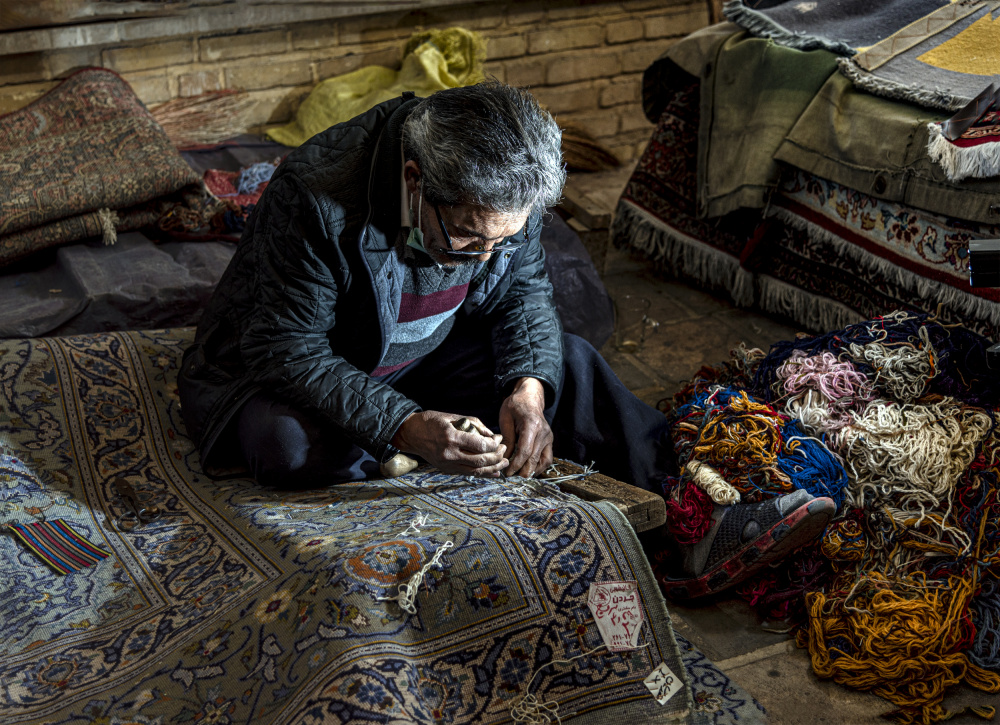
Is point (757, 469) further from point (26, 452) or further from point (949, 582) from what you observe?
point (26, 452)

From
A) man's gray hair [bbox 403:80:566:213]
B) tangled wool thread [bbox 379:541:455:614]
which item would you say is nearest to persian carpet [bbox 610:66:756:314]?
man's gray hair [bbox 403:80:566:213]

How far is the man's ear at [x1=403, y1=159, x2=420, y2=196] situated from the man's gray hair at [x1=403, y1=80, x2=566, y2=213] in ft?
0.06

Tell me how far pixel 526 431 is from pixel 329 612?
0.68 metres

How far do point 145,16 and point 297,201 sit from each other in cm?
257

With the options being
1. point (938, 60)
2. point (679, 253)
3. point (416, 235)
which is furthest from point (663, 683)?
point (938, 60)

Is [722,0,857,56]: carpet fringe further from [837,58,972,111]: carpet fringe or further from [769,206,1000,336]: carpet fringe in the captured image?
[769,206,1000,336]: carpet fringe

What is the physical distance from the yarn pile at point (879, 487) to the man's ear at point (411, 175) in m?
0.98

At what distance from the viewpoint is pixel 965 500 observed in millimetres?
2195

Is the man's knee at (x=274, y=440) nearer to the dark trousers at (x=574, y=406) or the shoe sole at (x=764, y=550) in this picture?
the dark trousers at (x=574, y=406)

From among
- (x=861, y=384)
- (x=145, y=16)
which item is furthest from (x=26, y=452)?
(x=145, y=16)

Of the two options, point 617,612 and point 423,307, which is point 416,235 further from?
point 617,612

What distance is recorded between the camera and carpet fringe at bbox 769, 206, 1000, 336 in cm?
282

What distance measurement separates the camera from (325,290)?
203cm

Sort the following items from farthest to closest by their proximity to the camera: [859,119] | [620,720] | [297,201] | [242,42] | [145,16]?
[242,42]
[145,16]
[859,119]
[297,201]
[620,720]
